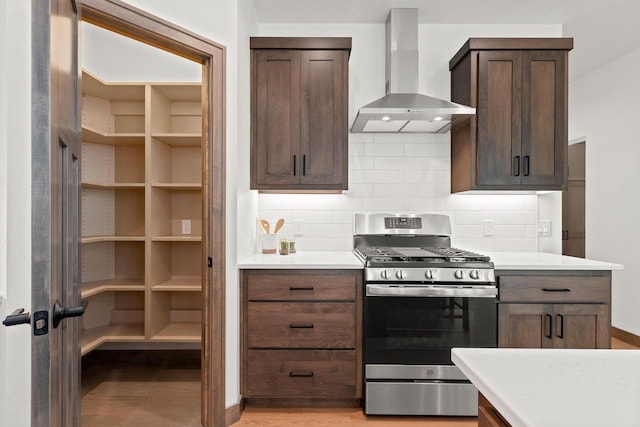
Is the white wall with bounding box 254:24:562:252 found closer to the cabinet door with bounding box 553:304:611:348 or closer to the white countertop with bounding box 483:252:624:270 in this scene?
the white countertop with bounding box 483:252:624:270

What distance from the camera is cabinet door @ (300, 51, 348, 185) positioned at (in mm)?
2748

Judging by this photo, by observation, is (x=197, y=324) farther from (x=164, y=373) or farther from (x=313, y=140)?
(x=313, y=140)

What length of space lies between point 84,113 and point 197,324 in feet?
6.45

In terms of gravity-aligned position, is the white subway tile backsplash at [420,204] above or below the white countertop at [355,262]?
above

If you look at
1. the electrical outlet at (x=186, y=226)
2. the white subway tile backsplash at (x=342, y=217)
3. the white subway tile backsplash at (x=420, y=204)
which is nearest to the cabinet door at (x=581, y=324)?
the white subway tile backsplash at (x=420, y=204)

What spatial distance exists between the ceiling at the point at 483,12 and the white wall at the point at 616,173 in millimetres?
837

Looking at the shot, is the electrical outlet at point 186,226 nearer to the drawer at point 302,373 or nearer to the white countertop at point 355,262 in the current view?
the white countertop at point 355,262

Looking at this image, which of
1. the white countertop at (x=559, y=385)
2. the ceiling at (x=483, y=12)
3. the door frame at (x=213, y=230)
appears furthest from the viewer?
the ceiling at (x=483, y=12)

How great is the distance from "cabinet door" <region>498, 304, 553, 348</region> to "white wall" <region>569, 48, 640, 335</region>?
2.15 metres

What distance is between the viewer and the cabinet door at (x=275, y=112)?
9.02 ft

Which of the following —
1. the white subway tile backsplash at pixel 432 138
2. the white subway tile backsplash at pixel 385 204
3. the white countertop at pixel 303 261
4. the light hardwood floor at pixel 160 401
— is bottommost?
the light hardwood floor at pixel 160 401

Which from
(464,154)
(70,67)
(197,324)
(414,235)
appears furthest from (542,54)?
(197,324)

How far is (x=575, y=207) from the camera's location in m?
4.86

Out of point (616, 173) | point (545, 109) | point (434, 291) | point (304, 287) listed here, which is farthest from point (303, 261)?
point (616, 173)
